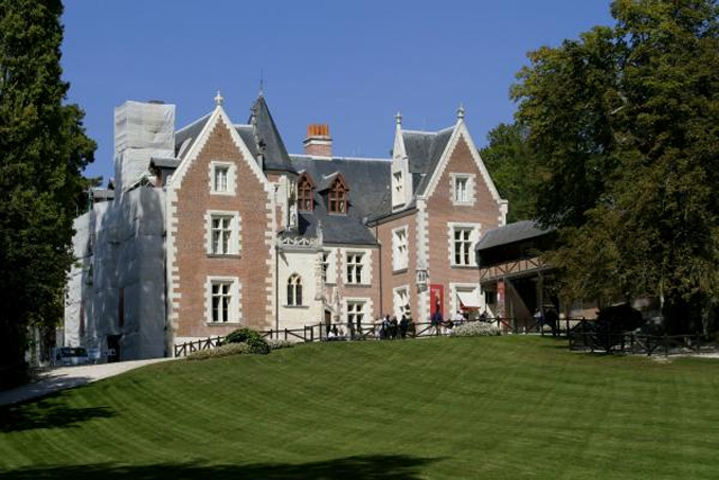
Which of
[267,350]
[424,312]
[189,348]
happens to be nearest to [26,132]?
[267,350]

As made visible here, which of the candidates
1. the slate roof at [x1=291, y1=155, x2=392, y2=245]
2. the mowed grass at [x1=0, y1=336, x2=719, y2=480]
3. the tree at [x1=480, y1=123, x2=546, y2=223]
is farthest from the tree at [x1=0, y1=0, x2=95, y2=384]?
the tree at [x1=480, y1=123, x2=546, y2=223]

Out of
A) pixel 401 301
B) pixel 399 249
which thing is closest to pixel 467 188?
pixel 399 249

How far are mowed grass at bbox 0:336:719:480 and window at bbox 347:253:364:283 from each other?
57.7 feet

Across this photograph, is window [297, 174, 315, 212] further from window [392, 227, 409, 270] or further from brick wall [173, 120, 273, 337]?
brick wall [173, 120, 273, 337]

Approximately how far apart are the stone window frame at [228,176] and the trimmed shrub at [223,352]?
1220 centimetres

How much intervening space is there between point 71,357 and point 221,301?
7.86 meters

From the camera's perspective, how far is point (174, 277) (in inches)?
2234

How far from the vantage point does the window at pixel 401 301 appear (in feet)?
212

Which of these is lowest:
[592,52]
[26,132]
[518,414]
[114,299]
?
[518,414]

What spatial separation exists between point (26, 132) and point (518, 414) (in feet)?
69.0

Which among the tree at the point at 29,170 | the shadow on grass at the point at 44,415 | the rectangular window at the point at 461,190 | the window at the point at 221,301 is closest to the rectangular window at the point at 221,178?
the window at the point at 221,301

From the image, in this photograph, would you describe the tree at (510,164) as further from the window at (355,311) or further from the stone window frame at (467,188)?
the window at (355,311)

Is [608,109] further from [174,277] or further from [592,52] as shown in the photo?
[174,277]

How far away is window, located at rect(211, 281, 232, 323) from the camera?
57781 millimetres
